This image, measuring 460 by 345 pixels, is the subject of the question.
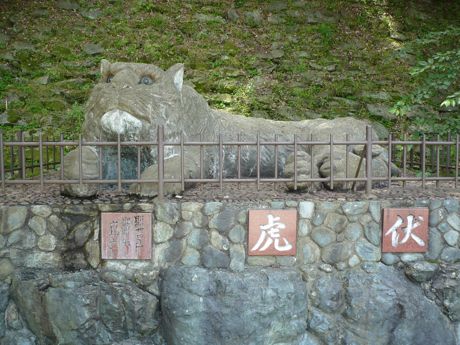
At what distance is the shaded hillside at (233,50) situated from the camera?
10586 millimetres

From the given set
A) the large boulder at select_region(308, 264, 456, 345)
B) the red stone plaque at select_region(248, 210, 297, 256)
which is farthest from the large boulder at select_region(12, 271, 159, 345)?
the large boulder at select_region(308, 264, 456, 345)

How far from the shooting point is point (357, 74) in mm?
11625

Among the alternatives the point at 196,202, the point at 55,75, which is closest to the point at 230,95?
the point at 55,75

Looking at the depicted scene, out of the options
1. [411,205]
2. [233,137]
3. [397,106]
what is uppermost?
[397,106]

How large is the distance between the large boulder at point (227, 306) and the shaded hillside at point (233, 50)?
6.07 meters

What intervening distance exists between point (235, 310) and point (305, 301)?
2.34 feet

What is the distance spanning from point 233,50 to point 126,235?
28.0 feet

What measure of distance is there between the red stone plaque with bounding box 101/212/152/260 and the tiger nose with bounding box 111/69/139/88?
1.35 meters

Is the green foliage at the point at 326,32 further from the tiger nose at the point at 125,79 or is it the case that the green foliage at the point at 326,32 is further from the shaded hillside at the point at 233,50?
the tiger nose at the point at 125,79

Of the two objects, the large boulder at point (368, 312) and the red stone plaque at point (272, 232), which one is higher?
the red stone plaque at point (272, 232)

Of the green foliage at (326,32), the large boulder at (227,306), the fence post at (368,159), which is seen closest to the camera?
the large boulder at (227,306)

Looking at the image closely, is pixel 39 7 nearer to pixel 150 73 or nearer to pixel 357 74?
pixel 357 74

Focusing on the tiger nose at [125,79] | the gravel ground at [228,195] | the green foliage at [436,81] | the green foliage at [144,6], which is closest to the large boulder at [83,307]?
the gravel ground at [228,195]

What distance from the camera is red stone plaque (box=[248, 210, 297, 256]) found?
4.57 m
